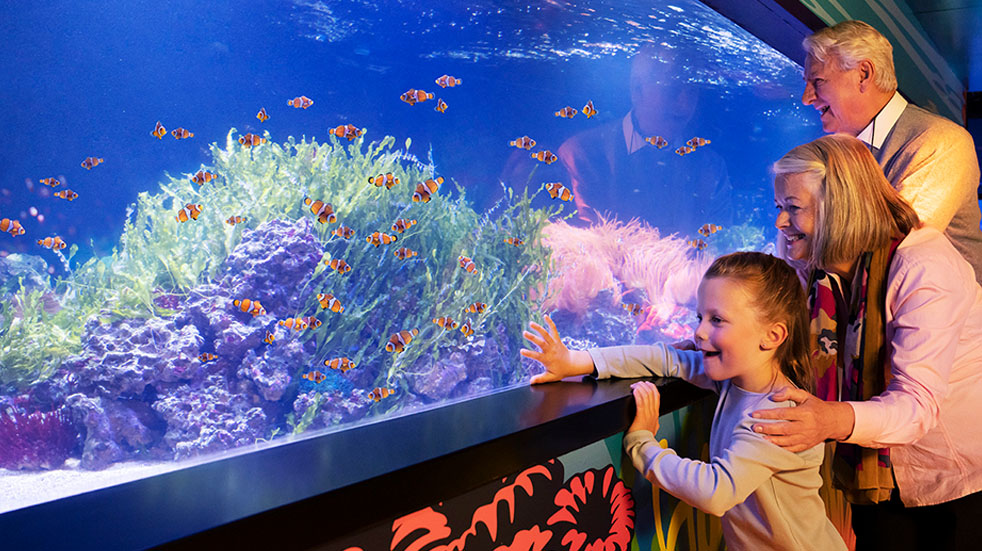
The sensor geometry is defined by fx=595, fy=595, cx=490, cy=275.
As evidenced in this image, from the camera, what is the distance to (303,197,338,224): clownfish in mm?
2902

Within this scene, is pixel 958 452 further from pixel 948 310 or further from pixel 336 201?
pixel 336 201

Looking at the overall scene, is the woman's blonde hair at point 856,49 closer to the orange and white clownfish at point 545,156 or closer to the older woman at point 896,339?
the older woman at point 896,339

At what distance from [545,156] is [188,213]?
2024 millimetres

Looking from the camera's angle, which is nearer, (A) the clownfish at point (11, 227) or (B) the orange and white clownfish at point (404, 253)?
(A) the clownfish at point (11, 227)

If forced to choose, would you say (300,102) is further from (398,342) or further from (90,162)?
(398,342)

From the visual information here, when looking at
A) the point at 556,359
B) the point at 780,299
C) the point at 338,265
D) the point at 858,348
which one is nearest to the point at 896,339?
the point at 858,348

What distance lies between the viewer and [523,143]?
354 cm

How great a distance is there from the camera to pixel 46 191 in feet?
6.40

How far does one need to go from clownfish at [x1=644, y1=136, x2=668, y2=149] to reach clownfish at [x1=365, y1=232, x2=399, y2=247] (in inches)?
89.9

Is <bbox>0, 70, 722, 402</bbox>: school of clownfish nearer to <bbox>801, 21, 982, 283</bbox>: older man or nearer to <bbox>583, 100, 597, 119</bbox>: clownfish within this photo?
<bbox>583, 100, 597, 119</bbox>: clownfish

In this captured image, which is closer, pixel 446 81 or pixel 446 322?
→ pixel 446 322

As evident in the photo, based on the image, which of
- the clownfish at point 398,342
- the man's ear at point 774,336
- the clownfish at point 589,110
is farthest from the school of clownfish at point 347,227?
the man's ear at point 774,336

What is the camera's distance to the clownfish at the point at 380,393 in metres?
2.88

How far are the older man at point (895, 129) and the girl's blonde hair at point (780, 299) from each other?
2.35 feet
